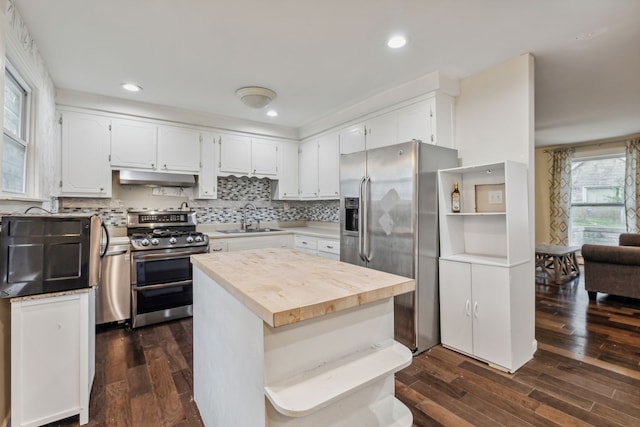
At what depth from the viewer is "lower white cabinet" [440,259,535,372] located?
7.55 ft

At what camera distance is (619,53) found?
2551 mm

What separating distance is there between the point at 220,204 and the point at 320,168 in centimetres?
155

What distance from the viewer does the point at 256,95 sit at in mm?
3209

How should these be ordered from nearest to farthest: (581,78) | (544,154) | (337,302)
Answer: (337,302)
(581,78)
(544,154)

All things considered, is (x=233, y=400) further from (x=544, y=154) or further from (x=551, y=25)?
(x=544, y=154)

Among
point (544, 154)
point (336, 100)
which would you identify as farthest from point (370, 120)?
point (544, 154)

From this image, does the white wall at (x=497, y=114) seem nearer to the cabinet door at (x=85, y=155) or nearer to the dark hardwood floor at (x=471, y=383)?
the dark hardwood floor at (x=471, y=383)

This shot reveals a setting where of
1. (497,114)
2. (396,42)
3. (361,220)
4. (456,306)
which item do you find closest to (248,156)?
(361,220)

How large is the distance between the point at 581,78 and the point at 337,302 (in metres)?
3.64

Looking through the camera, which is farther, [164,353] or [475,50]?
[164,353]

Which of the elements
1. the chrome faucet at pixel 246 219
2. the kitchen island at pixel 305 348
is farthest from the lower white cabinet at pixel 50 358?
the chrome faucet at pixel 246 219

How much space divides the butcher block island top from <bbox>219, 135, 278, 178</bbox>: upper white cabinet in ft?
8.69

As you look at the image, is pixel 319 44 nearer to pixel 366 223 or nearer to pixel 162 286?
pixel 366 223

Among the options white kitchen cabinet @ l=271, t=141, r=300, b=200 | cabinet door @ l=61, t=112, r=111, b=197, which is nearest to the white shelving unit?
white kitchen cabinet @ l=271, t=141, r=300, b=200
